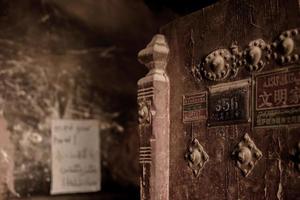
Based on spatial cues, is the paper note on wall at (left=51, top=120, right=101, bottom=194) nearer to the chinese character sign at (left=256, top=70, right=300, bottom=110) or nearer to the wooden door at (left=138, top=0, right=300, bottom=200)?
the wooden door at (left=138, top=0, right=300, bottom=200)

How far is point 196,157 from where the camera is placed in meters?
1.44

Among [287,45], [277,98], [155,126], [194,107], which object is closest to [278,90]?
[277,98]

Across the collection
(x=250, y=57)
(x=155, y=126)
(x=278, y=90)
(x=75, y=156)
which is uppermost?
(x=250, y=57)

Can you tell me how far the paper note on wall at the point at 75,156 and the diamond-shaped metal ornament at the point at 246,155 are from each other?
1398 millimetres

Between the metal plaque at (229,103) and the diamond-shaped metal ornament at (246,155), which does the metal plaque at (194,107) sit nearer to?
the metal plaque at (229,103)

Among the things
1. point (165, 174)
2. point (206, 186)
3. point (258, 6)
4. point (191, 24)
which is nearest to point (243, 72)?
point (258, 6)

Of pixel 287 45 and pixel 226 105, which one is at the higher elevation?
pixel 287 45

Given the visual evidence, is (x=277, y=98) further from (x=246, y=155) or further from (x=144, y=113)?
(x=144, y=113)

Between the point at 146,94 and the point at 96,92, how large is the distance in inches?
41.0

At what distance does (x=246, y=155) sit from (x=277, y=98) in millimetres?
223

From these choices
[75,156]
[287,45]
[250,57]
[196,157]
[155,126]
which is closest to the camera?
[287,45]

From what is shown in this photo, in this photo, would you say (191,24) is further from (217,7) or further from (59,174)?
(59,174)

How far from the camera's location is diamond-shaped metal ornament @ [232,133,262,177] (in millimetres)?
1247

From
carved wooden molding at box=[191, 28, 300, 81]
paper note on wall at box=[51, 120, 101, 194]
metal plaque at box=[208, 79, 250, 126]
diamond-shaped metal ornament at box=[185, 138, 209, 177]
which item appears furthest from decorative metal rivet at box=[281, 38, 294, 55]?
paper note on wall at box=[51, 120, 101, 194]
